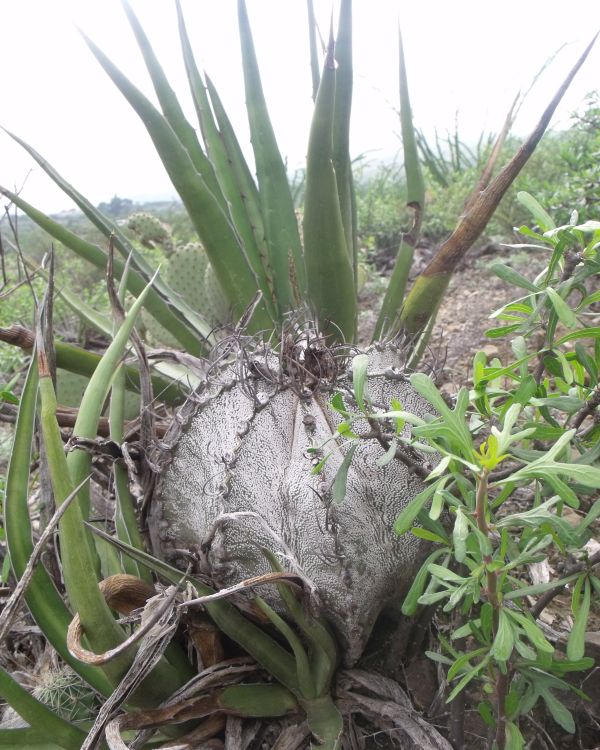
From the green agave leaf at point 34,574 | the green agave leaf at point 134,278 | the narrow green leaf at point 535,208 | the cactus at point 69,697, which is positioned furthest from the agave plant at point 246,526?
the green agave leaf at point 134,278

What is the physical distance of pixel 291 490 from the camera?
81 centimetres

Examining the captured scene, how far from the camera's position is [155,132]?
1.18 meters

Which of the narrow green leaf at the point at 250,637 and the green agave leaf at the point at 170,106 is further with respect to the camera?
the green agave leaf at the point at 170,106

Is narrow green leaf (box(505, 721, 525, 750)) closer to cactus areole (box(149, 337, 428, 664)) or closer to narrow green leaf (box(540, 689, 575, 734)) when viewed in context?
narrow green leaf (box(540, 689, 575, 734))

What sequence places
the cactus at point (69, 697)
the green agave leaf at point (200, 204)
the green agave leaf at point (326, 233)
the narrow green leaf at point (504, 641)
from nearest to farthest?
the narrow green leaf at point (504, 641)
the cactus at point (69, 697)
the green agave leaf at point (326, 233)
the green agave leaf at point (200, 204)

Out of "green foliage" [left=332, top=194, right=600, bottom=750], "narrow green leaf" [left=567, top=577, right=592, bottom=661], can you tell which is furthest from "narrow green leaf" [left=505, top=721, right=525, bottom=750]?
"narrow green leaf" [left=567, top=577, right=592, bottom=661]

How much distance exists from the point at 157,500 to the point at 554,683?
547 millimetres

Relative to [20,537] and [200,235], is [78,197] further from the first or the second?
[20,537]

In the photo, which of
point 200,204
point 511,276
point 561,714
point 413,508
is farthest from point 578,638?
point 200,204

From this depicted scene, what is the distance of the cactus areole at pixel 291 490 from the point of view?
793mm

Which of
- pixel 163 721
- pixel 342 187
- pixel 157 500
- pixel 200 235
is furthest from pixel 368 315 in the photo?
pixel 163 721

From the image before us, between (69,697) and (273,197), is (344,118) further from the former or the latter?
(69,697)

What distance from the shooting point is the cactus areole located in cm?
79

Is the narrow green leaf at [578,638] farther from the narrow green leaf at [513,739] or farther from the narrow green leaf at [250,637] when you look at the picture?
the narrow green leaf at [250,637]
